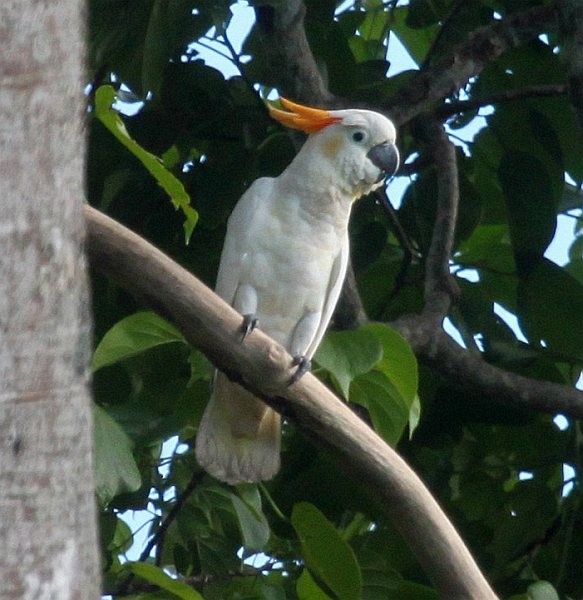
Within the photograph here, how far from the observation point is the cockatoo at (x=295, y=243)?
5.94 ft

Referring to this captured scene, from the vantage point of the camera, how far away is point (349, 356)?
1.43m

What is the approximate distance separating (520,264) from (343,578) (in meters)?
0.63

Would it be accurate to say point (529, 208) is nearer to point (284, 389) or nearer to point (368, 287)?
point (368, 287)

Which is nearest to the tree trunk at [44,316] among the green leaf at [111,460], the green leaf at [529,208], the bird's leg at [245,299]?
the green leaf at [111,460]

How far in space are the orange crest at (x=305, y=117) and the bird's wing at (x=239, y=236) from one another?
10cm

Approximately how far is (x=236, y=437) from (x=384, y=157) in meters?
0.46

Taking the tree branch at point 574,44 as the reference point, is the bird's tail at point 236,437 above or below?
below

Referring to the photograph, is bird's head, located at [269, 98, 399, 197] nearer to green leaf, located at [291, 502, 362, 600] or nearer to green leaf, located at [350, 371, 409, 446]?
green leaf, located at [350, 371, 409, 446]

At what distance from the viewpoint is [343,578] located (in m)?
1.41

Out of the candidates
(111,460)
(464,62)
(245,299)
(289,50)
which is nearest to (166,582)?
(111,460)

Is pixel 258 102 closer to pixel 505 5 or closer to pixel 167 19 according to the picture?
pixel 167 19

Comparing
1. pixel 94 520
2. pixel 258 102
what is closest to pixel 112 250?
pixel 94 520

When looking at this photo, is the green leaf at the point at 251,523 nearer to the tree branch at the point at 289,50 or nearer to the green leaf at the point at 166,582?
the green leaf at the point at 166,582

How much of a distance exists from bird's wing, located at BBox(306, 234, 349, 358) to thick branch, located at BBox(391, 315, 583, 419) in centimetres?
14
